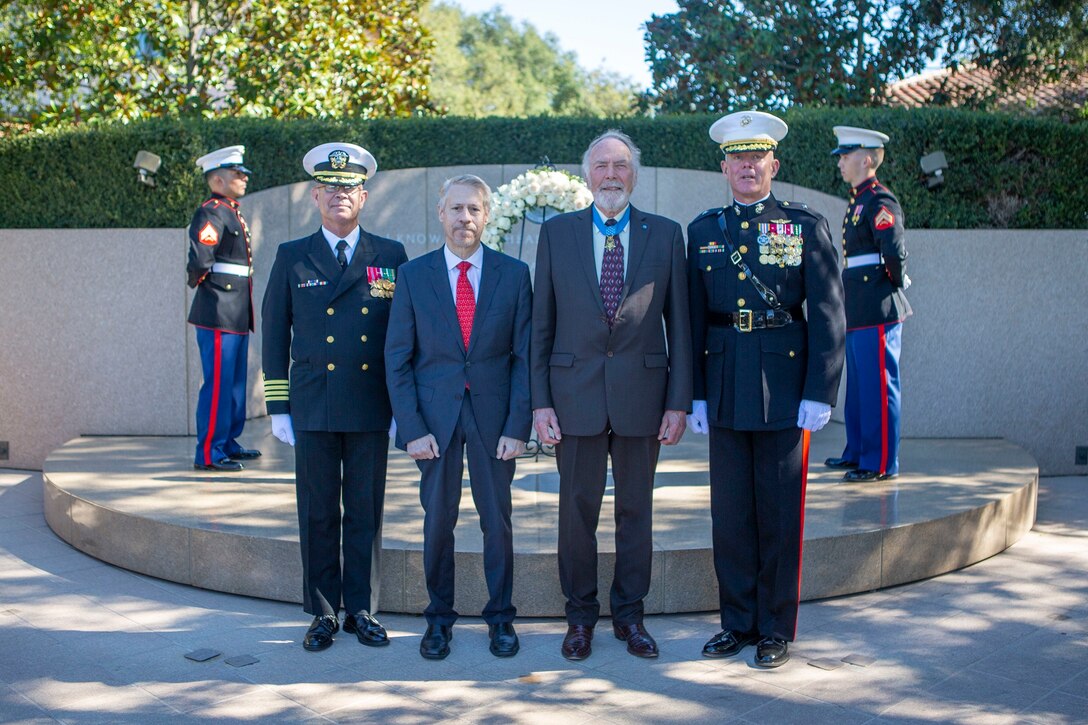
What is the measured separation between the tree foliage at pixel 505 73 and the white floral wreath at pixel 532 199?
63.8 feet

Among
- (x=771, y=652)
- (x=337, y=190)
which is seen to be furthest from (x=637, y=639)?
(x=337, y=190)

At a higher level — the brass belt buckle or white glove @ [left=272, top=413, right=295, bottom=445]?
the brass belt buckle

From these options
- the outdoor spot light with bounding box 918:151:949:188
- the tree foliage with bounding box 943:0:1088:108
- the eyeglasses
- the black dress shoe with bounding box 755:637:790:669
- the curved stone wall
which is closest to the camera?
the black dress shoe with bounding box 755:637:790:669

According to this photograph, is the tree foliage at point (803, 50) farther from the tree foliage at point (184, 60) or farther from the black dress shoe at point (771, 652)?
the black dress shoe at point (771, 652)

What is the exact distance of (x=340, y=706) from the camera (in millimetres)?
4082

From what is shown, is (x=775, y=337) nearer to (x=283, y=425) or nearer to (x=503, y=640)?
(x=503, y=640)

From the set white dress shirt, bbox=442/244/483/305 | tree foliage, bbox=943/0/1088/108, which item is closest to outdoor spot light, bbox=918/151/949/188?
tree foliage, bbox=943/0/1088/108

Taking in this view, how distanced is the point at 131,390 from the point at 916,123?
6.34 m

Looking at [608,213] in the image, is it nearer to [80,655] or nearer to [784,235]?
[784,235]

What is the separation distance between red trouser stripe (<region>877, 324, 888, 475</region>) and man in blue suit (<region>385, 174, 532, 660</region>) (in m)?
2.99

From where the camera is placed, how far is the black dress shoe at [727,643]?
4621 millimetres

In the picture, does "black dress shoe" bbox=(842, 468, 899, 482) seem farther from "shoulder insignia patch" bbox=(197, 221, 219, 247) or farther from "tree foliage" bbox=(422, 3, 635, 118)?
"tree foliage" bbox=(422, 3, 635, 118)

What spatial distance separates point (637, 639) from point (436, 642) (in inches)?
32.4

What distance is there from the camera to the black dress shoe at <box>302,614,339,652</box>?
467 cm
